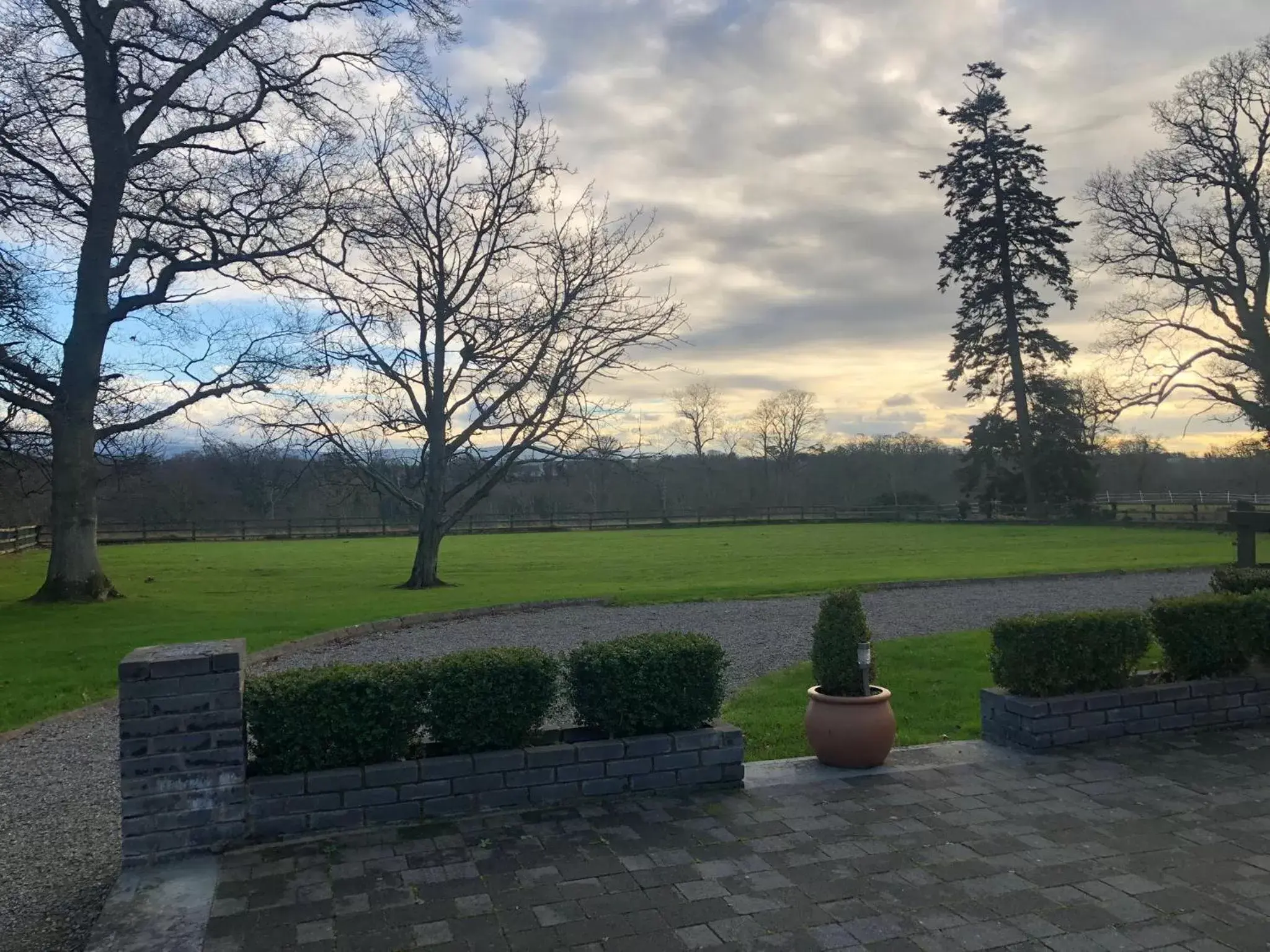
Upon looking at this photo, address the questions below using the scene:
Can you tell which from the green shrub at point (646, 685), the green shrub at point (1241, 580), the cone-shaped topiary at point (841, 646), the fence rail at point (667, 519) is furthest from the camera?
the fence rail at point (667, 519)

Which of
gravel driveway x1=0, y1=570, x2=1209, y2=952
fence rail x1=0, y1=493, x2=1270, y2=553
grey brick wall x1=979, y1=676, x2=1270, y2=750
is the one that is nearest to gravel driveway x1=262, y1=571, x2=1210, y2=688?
gravel driveway x1=0, y1=570, x2=1209, y2=952

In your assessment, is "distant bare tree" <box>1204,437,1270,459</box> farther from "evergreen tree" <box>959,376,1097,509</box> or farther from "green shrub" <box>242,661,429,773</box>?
"green shrub" <box>242,661,429,773</box>

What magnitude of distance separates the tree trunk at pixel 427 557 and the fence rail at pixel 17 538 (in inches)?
736

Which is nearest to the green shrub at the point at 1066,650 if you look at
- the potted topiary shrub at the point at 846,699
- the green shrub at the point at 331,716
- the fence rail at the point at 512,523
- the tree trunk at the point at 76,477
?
the potted topiary shrub at the point at 846,699

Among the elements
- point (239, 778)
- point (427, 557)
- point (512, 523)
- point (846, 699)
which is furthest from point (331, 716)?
point (512, 523)

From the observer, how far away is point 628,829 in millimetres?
4277

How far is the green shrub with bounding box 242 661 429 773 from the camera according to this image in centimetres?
430

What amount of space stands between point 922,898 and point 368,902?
2.19 metres

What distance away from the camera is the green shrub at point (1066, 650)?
18.5ft

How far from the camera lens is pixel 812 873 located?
12.4 ft

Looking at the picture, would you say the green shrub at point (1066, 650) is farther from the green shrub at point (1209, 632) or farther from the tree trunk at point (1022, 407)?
the tree trunk at point (1022, 407)

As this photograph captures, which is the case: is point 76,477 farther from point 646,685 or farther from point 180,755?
point 646,685

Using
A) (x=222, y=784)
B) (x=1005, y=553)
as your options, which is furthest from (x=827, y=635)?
(x=1005, y=553)

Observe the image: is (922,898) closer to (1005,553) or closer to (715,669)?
(715,669)
